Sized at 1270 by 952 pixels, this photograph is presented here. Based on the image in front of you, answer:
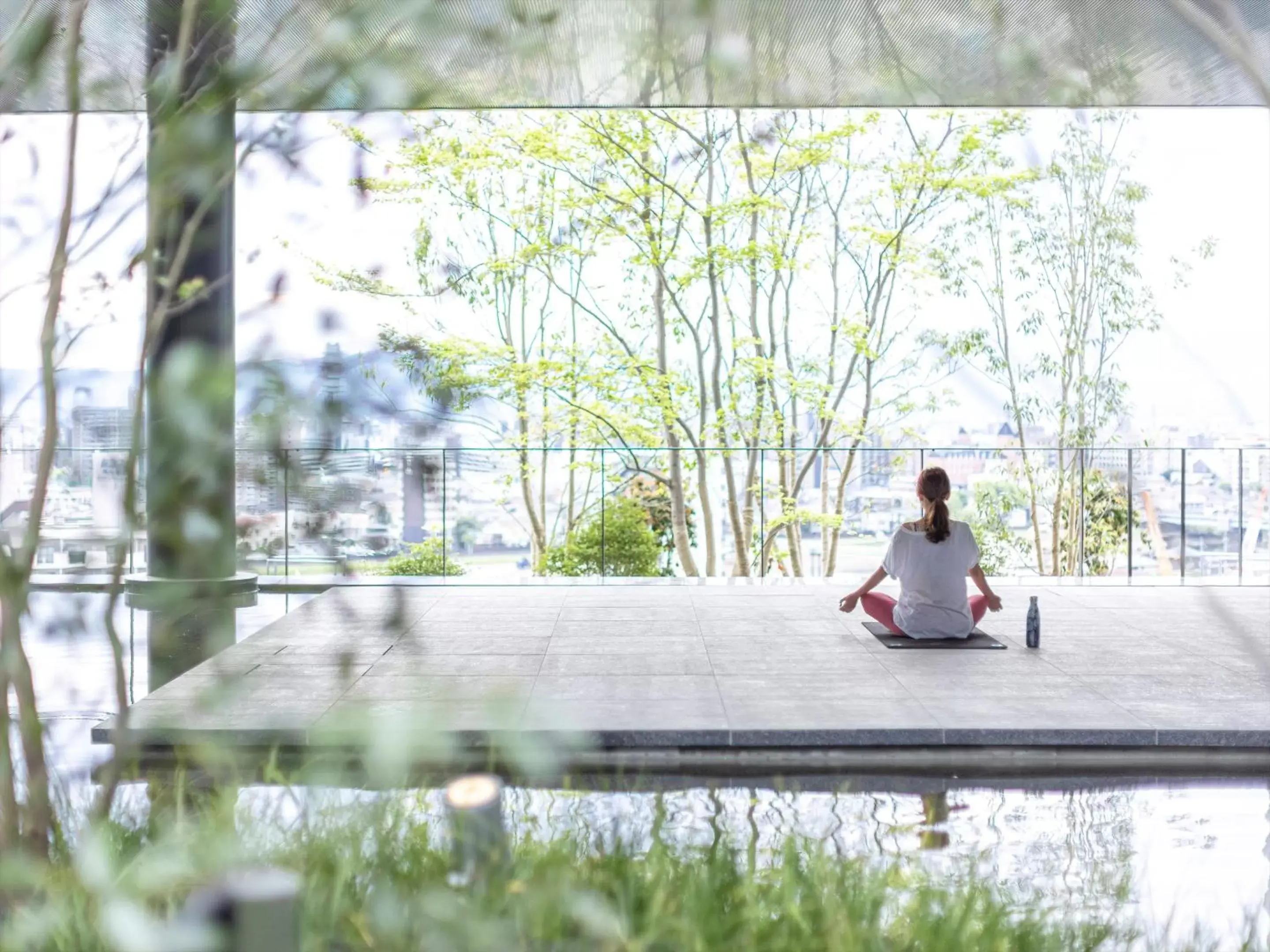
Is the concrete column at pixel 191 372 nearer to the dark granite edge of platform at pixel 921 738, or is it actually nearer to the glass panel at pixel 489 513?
the dark granite edge of platform at pixel 921 738

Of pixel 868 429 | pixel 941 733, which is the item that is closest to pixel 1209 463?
pixel 868 429

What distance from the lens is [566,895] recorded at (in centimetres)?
142

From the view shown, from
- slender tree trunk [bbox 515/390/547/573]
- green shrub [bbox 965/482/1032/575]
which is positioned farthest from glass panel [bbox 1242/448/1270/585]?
slender tree trunk [bbox 515/390/547/573]

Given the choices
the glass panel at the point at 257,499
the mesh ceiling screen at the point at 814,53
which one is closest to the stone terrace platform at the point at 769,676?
the glass panel at the point at 257,499

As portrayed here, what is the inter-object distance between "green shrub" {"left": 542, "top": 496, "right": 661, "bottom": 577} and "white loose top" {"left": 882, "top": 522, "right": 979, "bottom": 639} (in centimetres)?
386

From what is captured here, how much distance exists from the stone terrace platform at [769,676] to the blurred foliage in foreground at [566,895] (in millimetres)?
236

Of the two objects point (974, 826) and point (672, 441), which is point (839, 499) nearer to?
point (672, 441)

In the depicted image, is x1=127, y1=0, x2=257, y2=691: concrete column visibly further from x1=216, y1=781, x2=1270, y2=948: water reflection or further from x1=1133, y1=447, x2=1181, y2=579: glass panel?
x1=1133, y1=447, x2=1181, y2=579: glass panel

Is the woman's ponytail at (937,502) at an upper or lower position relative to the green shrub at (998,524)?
upper

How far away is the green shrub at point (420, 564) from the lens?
9047mm

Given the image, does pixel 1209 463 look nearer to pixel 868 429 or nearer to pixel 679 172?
pixel 868 429

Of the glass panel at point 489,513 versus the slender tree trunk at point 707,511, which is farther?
the slender tree trunk at point 707,511

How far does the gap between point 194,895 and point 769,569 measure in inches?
420

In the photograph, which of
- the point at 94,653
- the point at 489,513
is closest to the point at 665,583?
the point at 94,653
